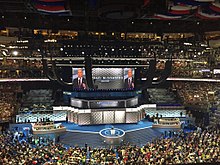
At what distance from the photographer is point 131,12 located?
3.75m

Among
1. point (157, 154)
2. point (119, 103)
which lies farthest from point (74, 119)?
point (157, 154)

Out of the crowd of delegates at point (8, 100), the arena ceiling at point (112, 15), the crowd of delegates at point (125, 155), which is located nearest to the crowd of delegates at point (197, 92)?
the crowd of delegates at point (125, 155)

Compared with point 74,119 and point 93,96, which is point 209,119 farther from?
point 74,119

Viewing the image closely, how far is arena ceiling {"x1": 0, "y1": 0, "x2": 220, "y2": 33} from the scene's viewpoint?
3.90 metres

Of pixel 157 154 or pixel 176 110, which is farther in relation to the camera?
pixel 176 110

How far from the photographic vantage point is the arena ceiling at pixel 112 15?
3902 millimetres

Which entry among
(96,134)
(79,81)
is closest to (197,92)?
(96,134)

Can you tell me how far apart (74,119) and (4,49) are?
1050cm

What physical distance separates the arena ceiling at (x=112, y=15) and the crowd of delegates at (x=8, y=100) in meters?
18.7

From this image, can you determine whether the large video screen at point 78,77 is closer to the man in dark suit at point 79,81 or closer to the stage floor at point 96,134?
the man in dark suit at point 79,81

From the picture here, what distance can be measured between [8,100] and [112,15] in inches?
989

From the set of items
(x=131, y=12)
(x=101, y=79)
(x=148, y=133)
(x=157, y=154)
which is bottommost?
(x=148, y=133)

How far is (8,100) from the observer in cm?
2603

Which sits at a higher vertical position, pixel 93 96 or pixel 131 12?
pixel 131 12
